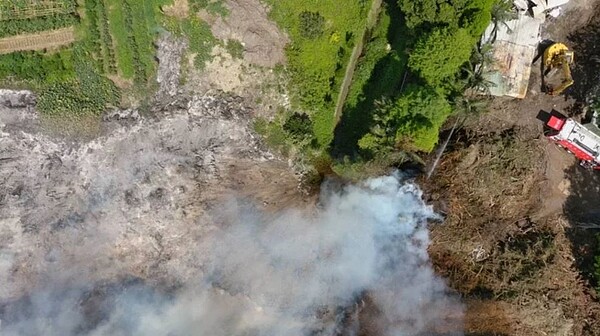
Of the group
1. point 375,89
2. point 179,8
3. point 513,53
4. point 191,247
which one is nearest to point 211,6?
point 179,8

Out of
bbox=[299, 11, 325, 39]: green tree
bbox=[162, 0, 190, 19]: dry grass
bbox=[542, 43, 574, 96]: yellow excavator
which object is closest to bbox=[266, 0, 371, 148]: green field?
bbox=[299, 11, 325, 39]: green tree

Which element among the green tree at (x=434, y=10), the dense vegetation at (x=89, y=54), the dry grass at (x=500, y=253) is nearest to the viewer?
the green tree at (x=434, y=10)

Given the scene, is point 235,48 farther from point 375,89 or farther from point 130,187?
point 130,187

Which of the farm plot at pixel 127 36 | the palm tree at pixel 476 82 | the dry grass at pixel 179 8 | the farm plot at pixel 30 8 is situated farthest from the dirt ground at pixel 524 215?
the farm plot at pixel 30 8

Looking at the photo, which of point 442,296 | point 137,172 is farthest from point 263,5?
point 442,296

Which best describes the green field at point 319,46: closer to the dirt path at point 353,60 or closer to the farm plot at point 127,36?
the dirt path at point 353,60

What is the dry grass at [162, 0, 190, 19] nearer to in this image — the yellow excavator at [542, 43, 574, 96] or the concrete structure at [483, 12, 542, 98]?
the concrete structure at [483, 12, 542, 98]
